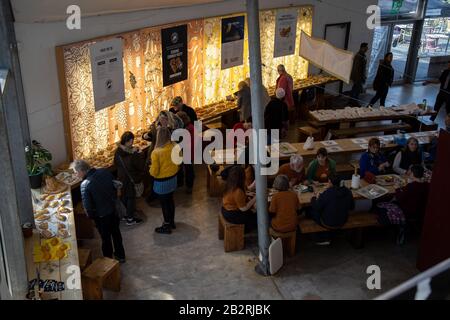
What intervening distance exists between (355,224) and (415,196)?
96 centimetres

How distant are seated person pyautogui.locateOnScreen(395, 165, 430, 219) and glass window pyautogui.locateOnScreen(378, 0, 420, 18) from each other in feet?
31.6

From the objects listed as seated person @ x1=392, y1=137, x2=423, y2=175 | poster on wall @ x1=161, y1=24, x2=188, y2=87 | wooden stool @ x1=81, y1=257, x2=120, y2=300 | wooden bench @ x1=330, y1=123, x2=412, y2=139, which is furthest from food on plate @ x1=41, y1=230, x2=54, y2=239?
wooden bench @ x1=330, y1=123, x2=412, y2=139

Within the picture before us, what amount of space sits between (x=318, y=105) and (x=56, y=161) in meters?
8.09

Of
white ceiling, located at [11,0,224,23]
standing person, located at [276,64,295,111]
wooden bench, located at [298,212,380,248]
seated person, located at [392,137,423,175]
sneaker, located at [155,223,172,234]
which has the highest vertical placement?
white ceiling, located at [11,0,224,23]

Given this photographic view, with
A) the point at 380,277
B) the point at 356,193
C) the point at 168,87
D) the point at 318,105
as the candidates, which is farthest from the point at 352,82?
the point at 380,277

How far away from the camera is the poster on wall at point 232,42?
1159cm

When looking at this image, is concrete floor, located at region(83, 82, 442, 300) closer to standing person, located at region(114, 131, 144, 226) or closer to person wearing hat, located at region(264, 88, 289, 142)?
standing person, located at region(114, 131, 144, 226)

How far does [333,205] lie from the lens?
23.3 ft

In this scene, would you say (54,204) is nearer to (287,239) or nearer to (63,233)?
(63,233)

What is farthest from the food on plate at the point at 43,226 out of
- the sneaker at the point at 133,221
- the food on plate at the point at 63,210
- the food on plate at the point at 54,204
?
the sneaker at the point at 133,221

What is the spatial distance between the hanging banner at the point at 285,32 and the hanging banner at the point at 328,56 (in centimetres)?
65

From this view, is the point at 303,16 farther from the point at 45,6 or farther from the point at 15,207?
the point at 15,207

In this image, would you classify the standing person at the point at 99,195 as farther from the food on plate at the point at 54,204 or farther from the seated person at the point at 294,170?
the seated person at the point at 294,170

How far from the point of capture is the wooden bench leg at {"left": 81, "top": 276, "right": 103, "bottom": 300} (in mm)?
6141
